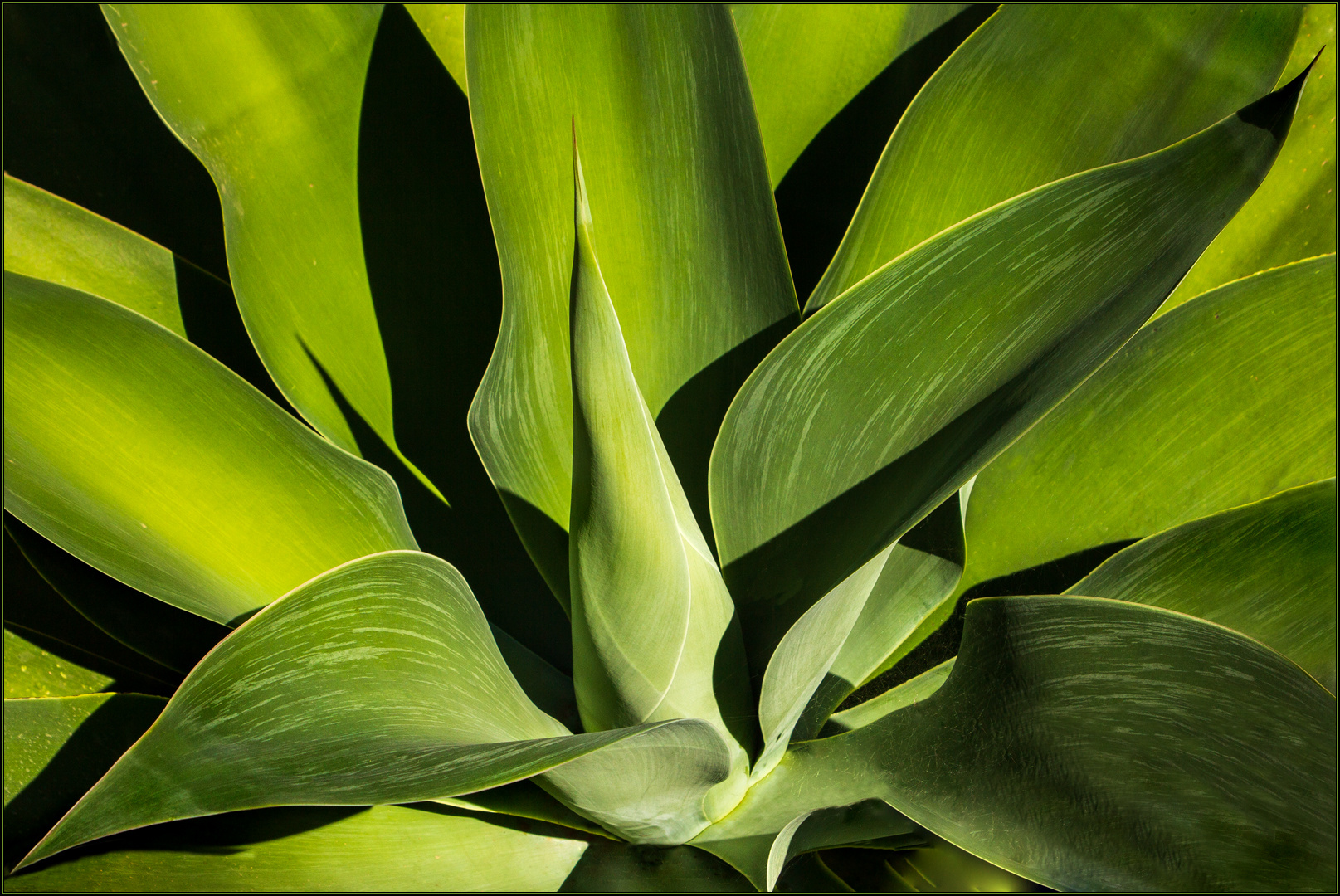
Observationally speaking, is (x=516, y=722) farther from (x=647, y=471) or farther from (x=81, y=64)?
(x=81, y=64)

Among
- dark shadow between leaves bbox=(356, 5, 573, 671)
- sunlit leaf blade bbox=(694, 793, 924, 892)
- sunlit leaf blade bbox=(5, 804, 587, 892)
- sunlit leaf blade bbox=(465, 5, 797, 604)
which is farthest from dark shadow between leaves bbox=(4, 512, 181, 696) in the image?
sunlit leaf blade bbox=(694, 793, 924, 892)

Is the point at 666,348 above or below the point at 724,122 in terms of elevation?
below

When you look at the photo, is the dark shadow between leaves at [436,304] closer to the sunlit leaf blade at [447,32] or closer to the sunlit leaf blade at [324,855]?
the sunlit leaf blade at [447,32]

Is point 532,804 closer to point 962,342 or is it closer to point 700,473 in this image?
point 700,473

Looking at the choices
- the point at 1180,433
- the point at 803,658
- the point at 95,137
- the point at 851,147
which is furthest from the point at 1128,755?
the point at 95,137

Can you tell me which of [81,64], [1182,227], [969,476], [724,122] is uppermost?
[81,64]

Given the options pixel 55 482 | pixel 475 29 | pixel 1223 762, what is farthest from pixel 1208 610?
pixel 55 482
